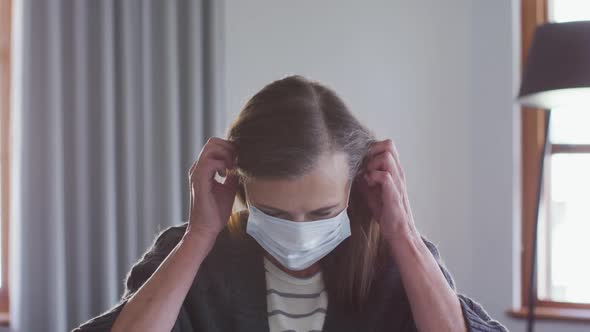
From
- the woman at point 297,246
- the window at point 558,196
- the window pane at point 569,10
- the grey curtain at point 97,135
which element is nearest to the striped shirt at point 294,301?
the woman at point 297,246

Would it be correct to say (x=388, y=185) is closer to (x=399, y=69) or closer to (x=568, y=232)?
(x=399, y=69)

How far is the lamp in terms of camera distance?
1556mm

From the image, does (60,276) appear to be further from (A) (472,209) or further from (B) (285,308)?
(A) (472,209)

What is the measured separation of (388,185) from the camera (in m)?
1.03

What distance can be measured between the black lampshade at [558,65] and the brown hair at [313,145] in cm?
83

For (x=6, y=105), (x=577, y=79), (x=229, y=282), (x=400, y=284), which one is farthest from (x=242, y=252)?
(x=6, y=105)

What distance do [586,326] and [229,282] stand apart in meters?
1.71

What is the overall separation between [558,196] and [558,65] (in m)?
0.88

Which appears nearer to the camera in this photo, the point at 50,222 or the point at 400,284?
the point at 400,284

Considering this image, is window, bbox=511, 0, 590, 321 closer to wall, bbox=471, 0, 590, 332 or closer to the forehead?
wall, bbox=471, 0, 590, 332

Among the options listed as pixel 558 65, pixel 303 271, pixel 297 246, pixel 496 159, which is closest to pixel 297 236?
pixel 297 246

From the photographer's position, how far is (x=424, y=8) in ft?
7.47

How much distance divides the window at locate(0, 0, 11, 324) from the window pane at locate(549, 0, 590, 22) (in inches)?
93.4

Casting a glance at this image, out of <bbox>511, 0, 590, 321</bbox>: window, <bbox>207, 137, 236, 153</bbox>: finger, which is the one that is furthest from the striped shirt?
<bbox>511, 0, 590, 321</bbox>: window
